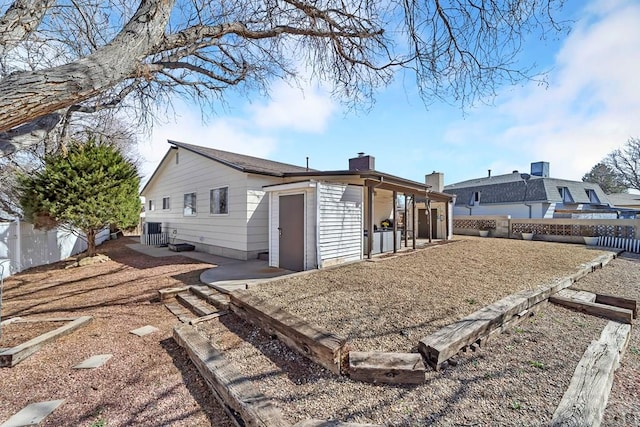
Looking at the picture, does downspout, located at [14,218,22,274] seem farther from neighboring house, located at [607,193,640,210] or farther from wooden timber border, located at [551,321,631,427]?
neighboring house, located at [607,193,640,210]

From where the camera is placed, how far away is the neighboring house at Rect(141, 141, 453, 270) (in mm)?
7215

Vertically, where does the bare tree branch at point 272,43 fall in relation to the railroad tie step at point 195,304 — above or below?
above

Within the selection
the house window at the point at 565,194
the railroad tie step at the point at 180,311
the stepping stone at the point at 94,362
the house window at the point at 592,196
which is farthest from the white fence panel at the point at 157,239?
the house window at the point at 592,196

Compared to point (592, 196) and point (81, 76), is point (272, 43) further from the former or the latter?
point (592, 196)

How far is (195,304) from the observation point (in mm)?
5090

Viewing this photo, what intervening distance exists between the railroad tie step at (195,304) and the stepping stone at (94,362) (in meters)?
1.40

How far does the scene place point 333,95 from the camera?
6.62 metres

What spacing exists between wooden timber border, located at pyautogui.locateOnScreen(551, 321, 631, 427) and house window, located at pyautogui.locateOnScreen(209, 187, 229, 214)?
9.35m

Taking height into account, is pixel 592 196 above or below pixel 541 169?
below

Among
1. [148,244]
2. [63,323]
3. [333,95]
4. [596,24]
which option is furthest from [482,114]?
[148,244]

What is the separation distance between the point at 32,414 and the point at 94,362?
0.88 m

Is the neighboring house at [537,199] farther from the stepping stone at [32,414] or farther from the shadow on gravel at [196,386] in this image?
the stepping stone at [32,414]

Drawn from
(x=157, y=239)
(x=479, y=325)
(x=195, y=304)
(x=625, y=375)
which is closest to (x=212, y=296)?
(x=195, y=304)

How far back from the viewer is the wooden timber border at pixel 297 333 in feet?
9.29
